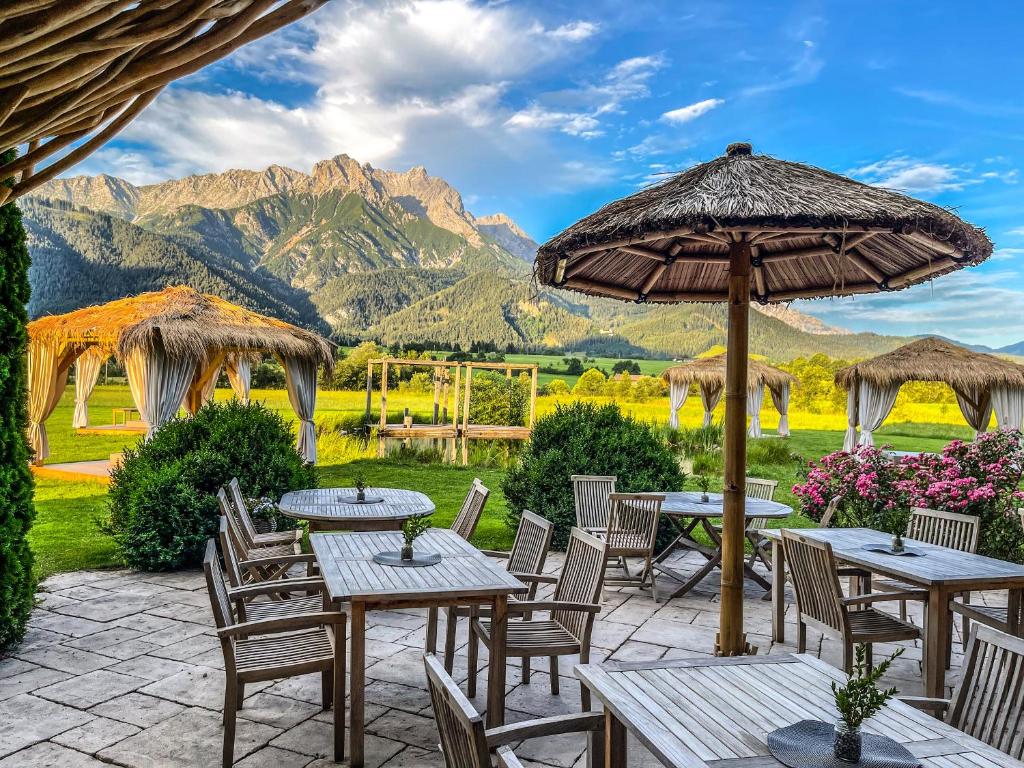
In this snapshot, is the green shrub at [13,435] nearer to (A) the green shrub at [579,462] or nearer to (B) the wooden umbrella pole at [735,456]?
(B) the wooden umbrella pole at [735,456]

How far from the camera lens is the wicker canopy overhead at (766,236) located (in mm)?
3361

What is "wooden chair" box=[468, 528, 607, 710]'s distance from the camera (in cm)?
339

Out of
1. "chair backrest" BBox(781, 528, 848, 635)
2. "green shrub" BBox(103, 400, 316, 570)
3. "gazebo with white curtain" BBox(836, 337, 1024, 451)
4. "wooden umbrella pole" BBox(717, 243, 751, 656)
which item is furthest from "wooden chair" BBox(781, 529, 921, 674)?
"gazebo with white curtain" BBox(836, 337, 1024, 451)

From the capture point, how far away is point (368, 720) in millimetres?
3445

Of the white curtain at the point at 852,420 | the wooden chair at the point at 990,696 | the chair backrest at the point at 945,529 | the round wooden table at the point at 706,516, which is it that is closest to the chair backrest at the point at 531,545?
the round wooden table at the point at 706,516

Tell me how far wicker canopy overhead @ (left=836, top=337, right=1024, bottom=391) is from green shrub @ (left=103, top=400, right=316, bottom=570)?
1170 centimetres

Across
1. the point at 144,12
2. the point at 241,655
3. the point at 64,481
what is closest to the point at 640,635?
the point at 241,655

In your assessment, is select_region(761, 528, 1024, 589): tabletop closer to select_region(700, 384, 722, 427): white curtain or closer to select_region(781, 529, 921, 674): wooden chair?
select_region(781, 529, 921, 674): wooden chair

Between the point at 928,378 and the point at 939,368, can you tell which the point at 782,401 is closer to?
the point at 928,378

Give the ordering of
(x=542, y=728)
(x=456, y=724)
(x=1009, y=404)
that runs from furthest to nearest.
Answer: (x=1009, y=404) → (x=542, y=728) → (x=456, y=724)

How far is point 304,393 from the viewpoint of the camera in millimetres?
13156

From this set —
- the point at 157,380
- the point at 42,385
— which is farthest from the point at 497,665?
the point at 42,385

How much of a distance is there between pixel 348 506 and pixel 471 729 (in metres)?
4.39

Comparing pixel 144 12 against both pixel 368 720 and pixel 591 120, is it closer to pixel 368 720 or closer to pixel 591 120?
pixel 368 720
